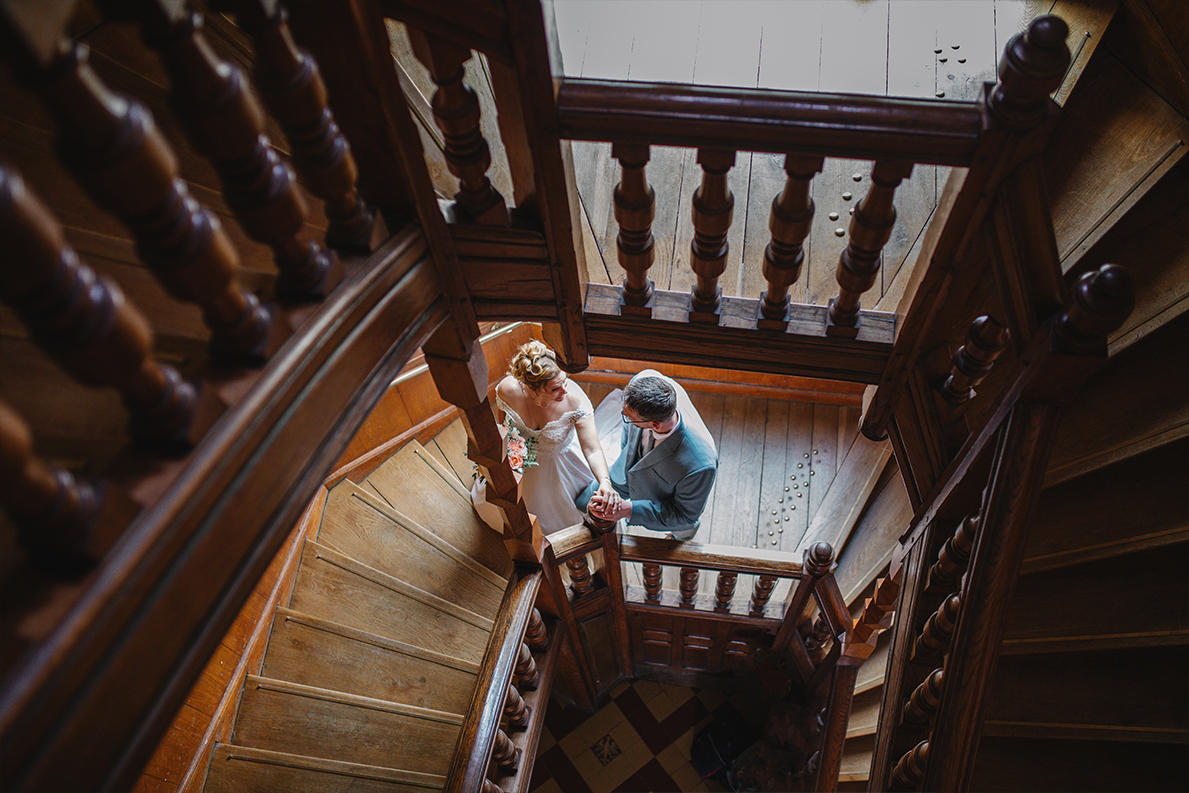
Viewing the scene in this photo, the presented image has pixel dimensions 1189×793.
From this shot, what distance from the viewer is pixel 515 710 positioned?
296cm

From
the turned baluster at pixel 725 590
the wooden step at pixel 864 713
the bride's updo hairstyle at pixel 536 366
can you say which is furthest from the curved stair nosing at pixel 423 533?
the wooden step at pixel 864 713

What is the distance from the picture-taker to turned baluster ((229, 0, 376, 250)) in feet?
3.33

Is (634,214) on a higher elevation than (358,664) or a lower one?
higher

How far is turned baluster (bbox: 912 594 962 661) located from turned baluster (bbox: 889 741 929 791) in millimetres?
260

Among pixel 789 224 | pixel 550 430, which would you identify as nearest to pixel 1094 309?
pixel 789 224

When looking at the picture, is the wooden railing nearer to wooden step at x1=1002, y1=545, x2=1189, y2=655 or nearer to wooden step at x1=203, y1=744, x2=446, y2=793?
wooden step at x1=203, y1=744, x2=446, y2=793

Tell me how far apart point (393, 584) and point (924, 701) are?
7.13 feet

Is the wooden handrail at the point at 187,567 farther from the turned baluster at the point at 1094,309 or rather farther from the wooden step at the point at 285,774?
the wooden step at the point at 285,774

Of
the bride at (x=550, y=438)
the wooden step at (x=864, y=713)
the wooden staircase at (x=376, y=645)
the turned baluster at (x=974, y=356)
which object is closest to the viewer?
the turned baluster at (x=974, y=356)

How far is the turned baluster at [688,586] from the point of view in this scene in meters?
3.60

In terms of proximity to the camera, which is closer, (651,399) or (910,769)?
(910,769)

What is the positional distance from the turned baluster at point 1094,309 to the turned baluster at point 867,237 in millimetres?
399

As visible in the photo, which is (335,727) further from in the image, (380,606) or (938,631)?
(938,631)

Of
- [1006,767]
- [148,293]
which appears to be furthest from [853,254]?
[1006,767]
